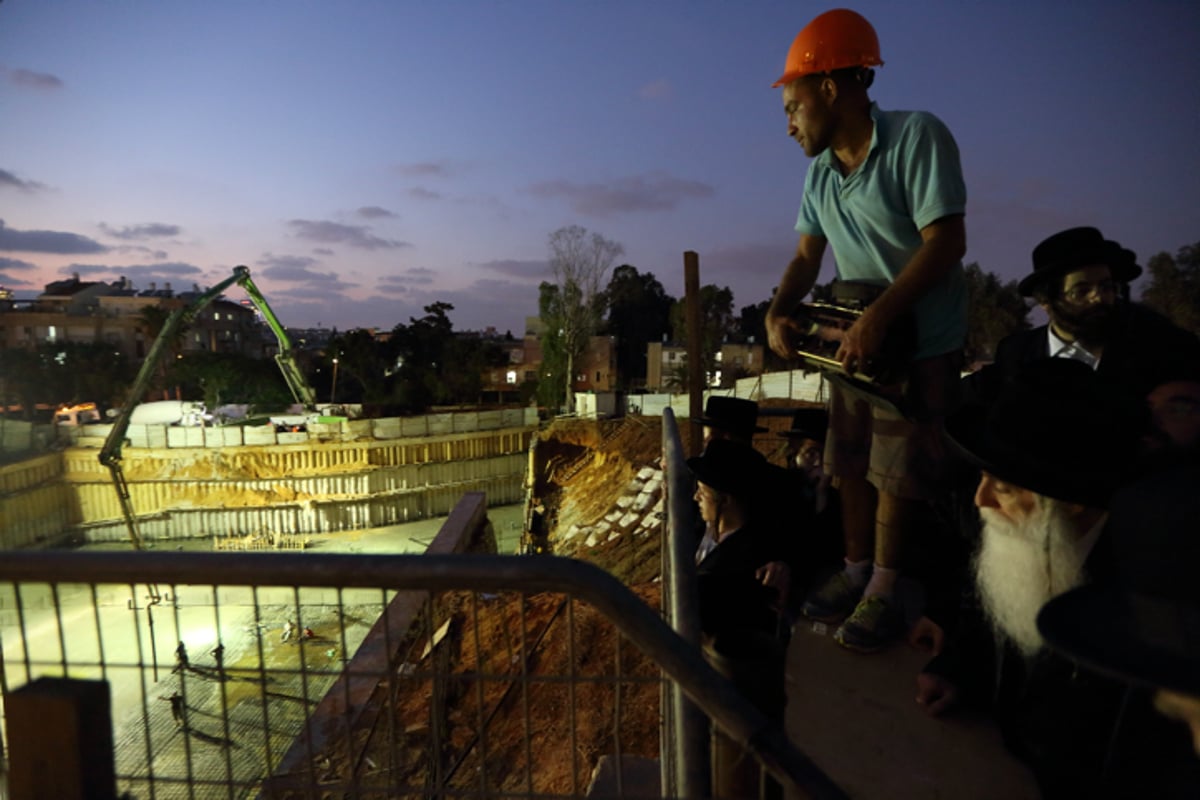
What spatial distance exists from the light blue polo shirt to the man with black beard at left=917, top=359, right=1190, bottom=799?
1.99ft

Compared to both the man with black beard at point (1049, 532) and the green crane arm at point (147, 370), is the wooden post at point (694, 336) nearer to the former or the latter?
the man with black beard at point (1049, 532)

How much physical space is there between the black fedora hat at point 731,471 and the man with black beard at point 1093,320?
3.24ft

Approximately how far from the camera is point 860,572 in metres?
2.63

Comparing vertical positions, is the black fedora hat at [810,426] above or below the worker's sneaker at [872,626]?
above

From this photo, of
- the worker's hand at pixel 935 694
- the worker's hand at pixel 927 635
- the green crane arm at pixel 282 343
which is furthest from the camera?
the green crane arm at pixel 282 343

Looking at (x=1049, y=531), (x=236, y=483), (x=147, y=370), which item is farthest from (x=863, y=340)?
(x=236, y=483)

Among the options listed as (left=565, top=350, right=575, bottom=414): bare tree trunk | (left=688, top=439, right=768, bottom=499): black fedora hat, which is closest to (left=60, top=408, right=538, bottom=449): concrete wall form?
(left=565, top=350, right=575, bottom=414): bare tree trunk

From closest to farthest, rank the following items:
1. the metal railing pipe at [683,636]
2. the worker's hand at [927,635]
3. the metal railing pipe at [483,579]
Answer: the metal railing pipe at [483,579] → the metal railing pipe at [683,636] → the worker's hand at [927,635]

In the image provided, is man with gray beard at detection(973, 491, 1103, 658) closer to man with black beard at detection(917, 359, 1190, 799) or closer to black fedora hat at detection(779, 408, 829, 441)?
man with black beard at detection(917, 359, 1190, 799)

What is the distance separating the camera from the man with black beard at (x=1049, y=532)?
1460 millimetres

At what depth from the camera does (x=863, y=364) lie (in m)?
2.17

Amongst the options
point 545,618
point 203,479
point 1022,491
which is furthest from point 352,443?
point 1022,491

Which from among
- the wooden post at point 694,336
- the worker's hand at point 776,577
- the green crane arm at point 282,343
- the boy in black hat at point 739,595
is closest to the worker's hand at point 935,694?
the boy in black hat at point 739,595

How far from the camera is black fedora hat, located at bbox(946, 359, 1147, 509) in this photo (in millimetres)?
1521
